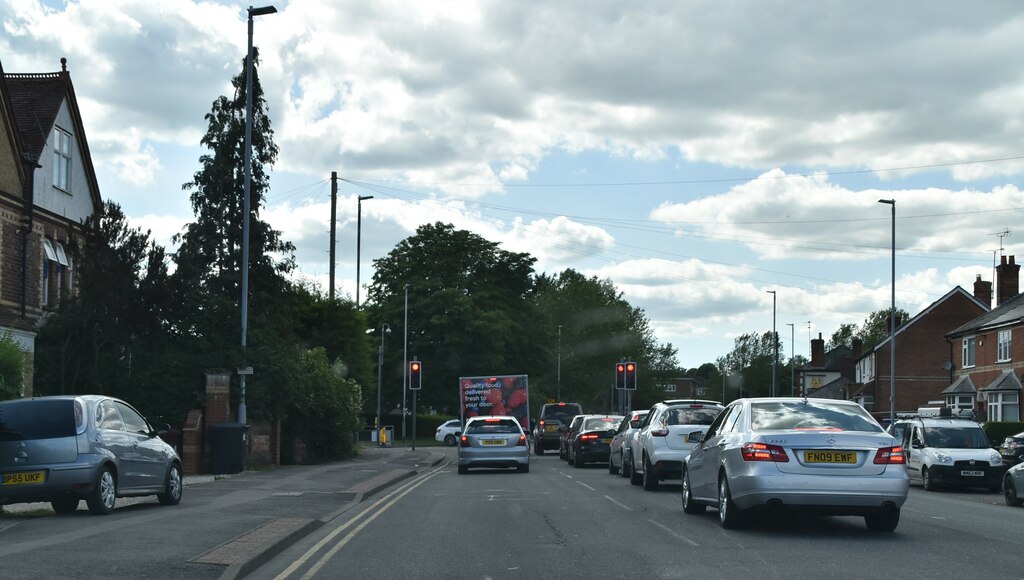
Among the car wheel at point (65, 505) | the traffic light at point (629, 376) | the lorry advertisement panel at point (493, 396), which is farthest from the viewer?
the lorry advertisement panel at point (493, 396)

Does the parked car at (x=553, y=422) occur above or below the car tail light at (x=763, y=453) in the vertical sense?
below

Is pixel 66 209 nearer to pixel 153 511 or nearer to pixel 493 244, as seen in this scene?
pixel 153 511

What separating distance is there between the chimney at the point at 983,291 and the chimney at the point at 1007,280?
37.5ft

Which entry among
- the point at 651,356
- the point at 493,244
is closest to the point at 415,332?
the point at 493,244

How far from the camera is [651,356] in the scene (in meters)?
113

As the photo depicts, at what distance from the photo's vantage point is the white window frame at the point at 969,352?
5847 cm

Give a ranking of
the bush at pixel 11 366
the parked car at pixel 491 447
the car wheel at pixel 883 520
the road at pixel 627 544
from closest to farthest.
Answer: the road at pixel 627 544, the car wheel at pixel 883 520, the bush at pixel 11 366, the parked car at pixel 491 447

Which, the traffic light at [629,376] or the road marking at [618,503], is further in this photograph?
the traffic light at [629,376]

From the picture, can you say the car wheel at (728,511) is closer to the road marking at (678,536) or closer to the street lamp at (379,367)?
the road marking at (678,536)

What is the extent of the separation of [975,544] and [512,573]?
17.9 ft

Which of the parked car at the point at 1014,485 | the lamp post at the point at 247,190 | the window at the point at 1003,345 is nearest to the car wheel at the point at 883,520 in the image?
the parked car at the point at 1014,485

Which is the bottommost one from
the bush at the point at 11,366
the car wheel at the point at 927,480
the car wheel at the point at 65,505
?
the car wheel at the point at 927,480

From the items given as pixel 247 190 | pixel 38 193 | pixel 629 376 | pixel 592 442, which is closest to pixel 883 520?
pixel 247 190

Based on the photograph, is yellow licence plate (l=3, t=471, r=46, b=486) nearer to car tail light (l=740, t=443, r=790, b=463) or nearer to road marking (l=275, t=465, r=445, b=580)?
road marking (l=275, t=465, r=445, b=580)
